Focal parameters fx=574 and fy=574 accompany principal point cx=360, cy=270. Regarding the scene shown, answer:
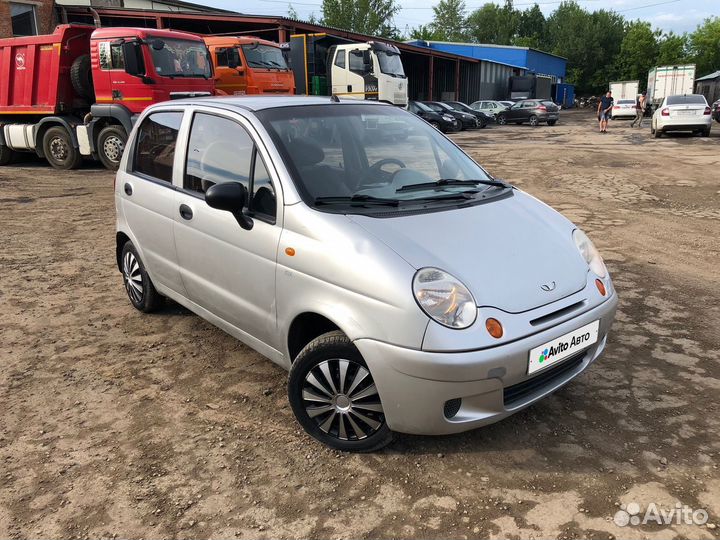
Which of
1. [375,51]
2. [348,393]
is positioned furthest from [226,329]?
[375,51]

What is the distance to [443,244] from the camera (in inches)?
112

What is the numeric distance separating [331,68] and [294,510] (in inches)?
724

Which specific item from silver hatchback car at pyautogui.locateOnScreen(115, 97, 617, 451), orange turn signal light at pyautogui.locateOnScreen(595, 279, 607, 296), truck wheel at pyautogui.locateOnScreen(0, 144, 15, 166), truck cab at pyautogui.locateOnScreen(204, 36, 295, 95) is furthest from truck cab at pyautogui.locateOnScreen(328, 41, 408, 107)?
orange turn signal light at pyautogui.locateOnScreen(595, 279, 607, 296)

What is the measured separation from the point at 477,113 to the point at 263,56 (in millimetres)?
20220

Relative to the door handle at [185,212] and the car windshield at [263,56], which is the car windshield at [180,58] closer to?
the car windshield at [263,56]

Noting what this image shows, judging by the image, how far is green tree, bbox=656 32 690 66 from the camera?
74375mm

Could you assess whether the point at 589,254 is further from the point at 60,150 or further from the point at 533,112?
the point at 533,112

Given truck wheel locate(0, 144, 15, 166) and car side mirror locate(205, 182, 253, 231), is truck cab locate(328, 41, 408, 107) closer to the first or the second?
truck wheel locate(0, 144, 15, 166)

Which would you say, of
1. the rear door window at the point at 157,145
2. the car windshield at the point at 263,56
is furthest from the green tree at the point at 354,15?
the rear door window at the point at 157,145

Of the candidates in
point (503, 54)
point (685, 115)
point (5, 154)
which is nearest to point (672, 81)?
point (685, 115)

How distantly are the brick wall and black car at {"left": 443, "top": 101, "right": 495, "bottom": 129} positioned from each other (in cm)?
1918

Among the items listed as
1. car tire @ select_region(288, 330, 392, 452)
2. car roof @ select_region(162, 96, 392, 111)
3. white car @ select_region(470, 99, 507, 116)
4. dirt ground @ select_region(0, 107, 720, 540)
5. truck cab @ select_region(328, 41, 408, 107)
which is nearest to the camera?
dirt ground @ select_region(0, 107, 720, 540)

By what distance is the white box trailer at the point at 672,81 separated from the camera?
38.1m

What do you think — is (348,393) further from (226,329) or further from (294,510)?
(226,329)
